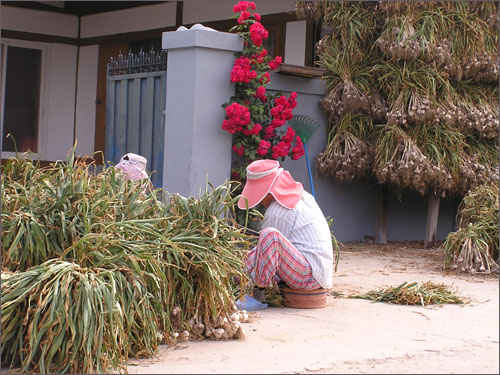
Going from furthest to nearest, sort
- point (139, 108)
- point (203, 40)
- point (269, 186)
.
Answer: point (139, 108) < point (203, 40) < point (269, 186)

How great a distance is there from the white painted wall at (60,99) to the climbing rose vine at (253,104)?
5590 mm

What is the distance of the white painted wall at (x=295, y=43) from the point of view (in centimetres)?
994

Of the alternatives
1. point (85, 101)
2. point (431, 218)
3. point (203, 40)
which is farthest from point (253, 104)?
point (85, 101)

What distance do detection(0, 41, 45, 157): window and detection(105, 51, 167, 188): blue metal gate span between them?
3.98 metres

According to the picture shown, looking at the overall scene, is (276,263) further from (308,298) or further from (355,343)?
(355,343)

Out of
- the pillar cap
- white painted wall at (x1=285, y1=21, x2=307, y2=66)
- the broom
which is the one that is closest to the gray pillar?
the pillar cap

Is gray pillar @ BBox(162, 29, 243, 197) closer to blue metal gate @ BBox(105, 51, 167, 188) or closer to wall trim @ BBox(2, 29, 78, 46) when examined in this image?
blue metal gate @ BBox(105, 51, 167, 188)

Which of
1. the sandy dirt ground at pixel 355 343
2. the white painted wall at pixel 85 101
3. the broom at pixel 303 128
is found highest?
the white painted wall at pixel 85 101

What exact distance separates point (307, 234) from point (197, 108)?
289cm

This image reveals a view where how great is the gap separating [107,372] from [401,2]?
605 cm

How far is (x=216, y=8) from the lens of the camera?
36.4 ft

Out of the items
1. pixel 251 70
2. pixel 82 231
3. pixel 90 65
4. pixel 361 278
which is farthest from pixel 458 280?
pixel 90 65

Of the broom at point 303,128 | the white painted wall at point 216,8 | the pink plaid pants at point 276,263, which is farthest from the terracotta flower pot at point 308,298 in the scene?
the white painted wall at point 216,8

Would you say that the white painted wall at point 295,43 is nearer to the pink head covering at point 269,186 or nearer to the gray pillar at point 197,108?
the gray pillar at point 197,108
